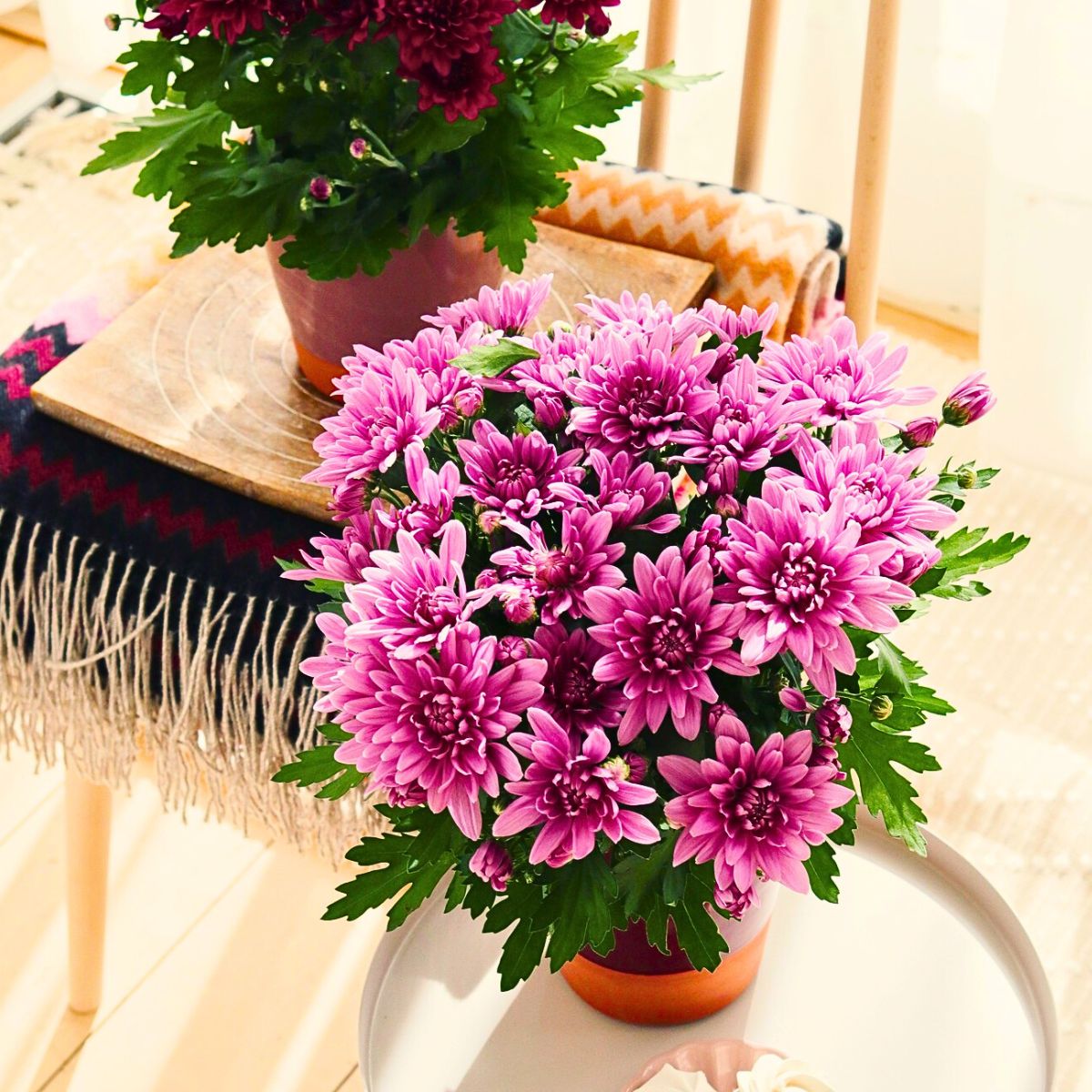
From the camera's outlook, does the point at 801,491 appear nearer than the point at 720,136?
Yes

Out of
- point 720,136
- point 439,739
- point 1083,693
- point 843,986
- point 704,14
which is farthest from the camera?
point 720,136

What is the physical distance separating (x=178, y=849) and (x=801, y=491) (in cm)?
86

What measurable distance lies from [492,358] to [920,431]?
0.16 meters

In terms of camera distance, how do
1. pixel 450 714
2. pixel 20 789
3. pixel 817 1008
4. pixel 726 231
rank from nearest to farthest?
pixel 450 714 < pixel 817 1008 < pixel 726 231 < pixel 20 789

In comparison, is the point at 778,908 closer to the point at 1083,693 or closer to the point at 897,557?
the point at 897,557

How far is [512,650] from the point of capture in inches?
17.9

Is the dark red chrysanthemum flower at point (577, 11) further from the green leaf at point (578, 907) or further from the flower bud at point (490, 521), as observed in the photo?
the green leaf at point (578, 907)

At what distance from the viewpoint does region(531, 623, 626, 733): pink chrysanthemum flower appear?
18.3 inches

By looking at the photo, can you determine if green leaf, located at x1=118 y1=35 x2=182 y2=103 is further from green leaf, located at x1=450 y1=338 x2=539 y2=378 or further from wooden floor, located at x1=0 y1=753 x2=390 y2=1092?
wooden floor, located at x1=0 y1=753 x2=390 y2=1092

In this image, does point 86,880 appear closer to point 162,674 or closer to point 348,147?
point 162,674

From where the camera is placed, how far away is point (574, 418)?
503 mm

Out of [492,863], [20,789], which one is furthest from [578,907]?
[20,789]

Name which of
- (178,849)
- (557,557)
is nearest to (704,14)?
(178,849)

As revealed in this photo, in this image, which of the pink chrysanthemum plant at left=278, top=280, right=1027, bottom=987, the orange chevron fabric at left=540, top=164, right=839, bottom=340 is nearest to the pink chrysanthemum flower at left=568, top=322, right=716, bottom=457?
the pink chrysanthemum plant at left=278, top=280, right=1027, bottom=987
